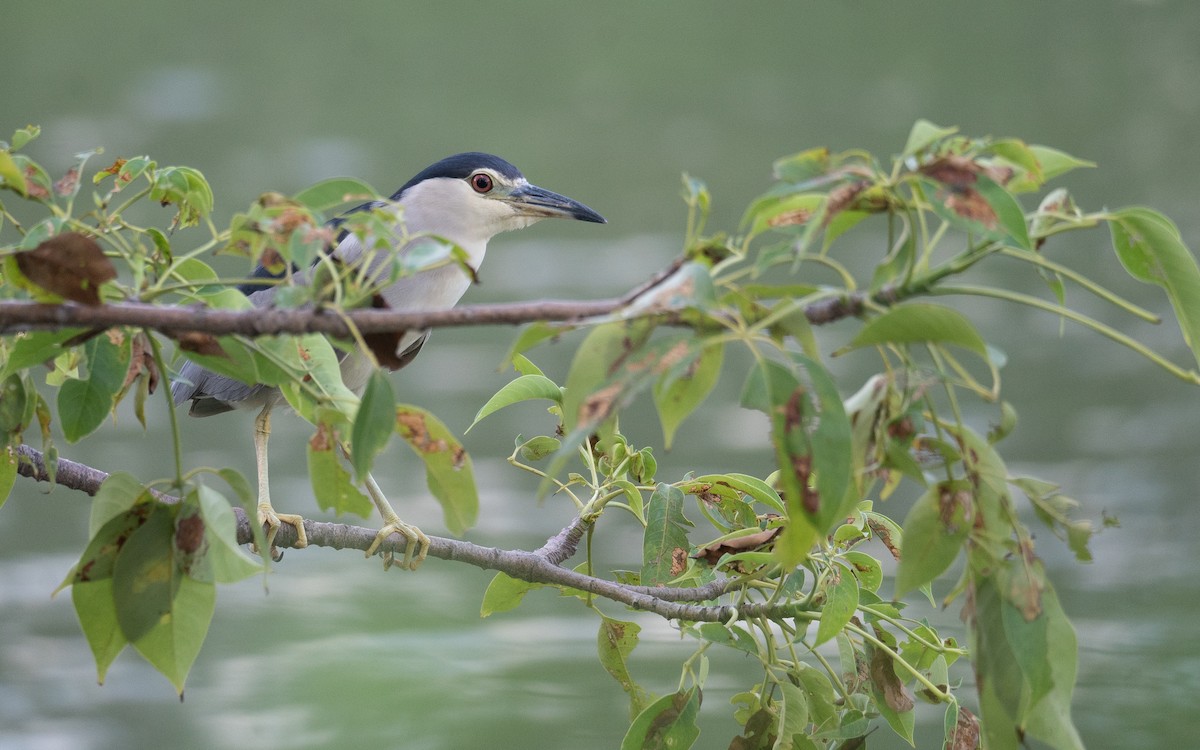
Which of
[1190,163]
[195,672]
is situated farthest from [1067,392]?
[195,672]

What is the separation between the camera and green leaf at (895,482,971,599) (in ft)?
1.85

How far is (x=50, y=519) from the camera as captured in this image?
3.95 metres

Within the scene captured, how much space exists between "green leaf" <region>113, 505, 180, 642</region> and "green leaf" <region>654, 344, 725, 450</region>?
0.89 ft

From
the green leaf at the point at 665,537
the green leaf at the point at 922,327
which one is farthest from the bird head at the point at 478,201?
the green leaf at the point at 922,327

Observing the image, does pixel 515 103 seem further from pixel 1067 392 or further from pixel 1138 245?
pixel 1138 245

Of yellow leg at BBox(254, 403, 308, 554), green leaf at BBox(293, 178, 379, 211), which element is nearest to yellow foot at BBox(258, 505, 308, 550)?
yellow leg at BBox(254, 403, 308, 554)

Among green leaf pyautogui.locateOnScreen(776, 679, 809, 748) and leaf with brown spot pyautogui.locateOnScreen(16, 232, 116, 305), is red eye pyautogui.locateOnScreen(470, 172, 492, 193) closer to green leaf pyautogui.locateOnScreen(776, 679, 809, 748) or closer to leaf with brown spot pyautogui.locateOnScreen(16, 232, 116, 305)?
green leaf pyautogui.locateOnScreen(776, 679, 809, 748)

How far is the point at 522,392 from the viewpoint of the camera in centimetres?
98

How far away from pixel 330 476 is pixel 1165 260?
0.40 m

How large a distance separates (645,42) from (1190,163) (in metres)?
2.33

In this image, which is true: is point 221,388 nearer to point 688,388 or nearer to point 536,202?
point 536,202

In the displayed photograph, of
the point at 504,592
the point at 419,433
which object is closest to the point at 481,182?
the point at 504,592

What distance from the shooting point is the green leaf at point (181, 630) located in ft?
2.06

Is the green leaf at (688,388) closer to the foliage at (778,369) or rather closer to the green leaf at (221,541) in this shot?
the foliage at (778,369)
